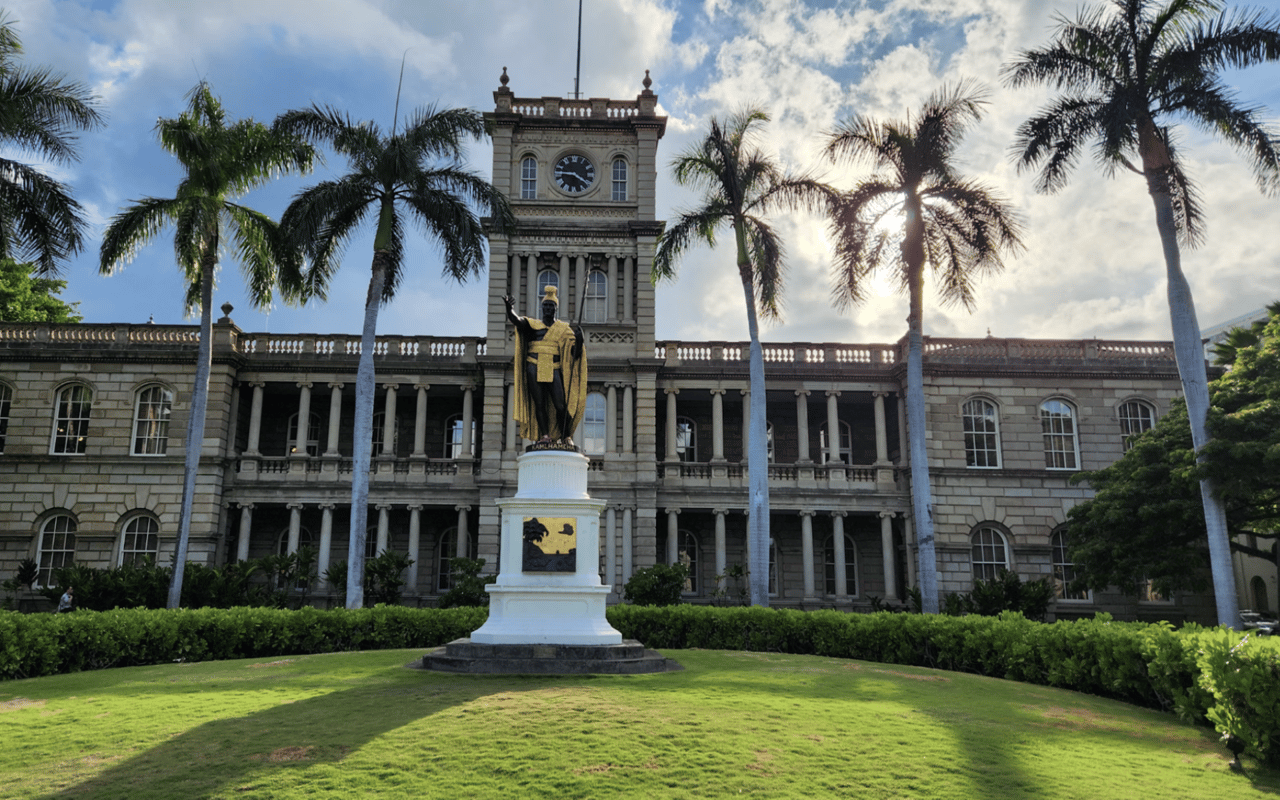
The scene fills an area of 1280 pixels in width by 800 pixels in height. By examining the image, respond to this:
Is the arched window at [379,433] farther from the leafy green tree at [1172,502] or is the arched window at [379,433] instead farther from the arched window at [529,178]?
the leafy green tree at [1172,502]

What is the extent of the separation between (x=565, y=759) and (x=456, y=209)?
17.4 m

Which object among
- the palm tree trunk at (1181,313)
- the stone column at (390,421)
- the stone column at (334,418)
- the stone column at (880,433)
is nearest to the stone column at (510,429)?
the stone column at (390,421)

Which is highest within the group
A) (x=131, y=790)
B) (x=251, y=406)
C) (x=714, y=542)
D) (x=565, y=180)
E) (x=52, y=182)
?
(x=565, y=180)

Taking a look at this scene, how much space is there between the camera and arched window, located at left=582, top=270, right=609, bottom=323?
2984 cm

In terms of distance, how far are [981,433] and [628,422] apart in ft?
38.7

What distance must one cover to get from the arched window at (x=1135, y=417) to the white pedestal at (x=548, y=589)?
941 inches

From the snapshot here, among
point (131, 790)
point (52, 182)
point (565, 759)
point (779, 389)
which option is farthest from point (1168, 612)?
point (52, 182)

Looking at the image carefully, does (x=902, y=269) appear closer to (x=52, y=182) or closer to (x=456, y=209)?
(x=456, y=209)

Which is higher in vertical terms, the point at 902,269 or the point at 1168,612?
the point at 902,269

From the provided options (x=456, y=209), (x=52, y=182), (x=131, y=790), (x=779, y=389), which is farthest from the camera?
(x=779, y=389)

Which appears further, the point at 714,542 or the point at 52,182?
the point at 714,542

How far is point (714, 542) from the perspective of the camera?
101ft

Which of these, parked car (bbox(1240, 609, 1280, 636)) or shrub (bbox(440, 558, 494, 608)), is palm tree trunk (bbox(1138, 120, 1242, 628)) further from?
shrub (bbox(440, 558, 494, 608))

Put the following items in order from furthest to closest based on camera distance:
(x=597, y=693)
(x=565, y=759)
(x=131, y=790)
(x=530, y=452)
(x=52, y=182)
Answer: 1. (x=52, y=182)
2. (x=530, y=452)
3. (x=597, y=693)
4. (x=565, y=759)
5. (x=131, y=790)
